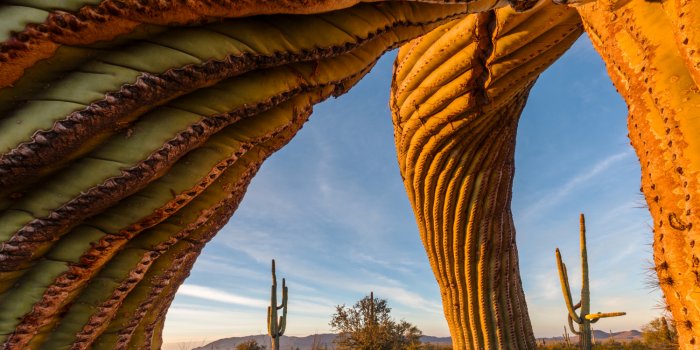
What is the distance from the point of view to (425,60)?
3.43 m

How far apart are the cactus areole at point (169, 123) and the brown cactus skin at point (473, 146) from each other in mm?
955

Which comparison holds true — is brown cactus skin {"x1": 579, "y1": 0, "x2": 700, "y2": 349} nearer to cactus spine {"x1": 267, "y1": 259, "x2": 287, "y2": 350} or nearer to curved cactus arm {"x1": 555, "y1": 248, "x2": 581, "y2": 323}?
curved cactus arm {"x1": 555, "y1": 248, "x2": 581, "y2": 323}

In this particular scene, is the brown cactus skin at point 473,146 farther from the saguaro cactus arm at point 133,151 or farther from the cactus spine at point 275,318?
the cactus spine at point 275,318

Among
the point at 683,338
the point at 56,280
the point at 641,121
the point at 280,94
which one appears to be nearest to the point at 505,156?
the point at 641,121

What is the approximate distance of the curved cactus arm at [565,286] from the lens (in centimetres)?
884

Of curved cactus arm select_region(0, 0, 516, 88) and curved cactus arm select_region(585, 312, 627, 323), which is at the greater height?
curved cactus arm select_region(0, 0, 516, 88)

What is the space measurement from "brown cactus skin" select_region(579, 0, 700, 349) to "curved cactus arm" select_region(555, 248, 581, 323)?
8.13 meters

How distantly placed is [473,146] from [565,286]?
6584 mm

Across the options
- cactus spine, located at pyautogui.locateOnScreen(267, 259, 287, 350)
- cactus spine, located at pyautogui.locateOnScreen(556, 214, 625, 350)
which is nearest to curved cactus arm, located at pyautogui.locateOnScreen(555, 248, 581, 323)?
cactus spine, located at pyautogui.locateOnScreen(556, 214, 625, 350)

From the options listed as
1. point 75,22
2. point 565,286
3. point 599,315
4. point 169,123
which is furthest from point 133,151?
point 565,286

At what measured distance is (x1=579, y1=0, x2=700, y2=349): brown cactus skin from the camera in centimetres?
156

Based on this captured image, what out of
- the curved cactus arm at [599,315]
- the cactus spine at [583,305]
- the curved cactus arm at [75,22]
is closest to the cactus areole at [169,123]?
the curved cactus arm at [75,22]

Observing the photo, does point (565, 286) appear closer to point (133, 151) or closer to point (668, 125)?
point (668, 125)

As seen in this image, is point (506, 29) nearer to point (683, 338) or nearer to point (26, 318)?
point (683, 338)
